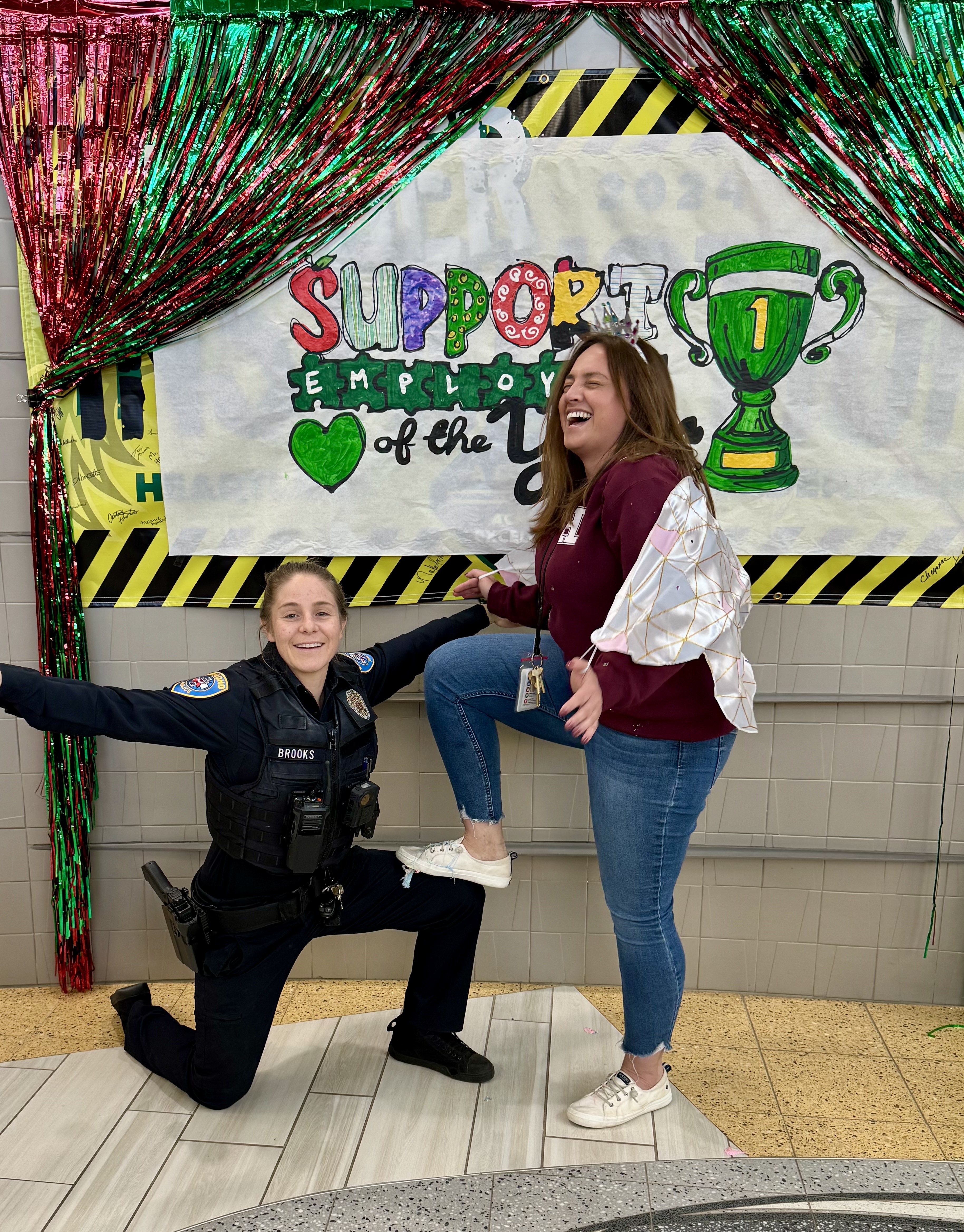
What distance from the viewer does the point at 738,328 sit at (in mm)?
2414

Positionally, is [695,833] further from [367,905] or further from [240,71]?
[240,71]

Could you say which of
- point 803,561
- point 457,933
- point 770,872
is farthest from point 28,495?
point 770,872

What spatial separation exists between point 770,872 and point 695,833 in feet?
0.81

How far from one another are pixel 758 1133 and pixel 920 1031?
0.72 m

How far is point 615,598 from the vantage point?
6.25 feet

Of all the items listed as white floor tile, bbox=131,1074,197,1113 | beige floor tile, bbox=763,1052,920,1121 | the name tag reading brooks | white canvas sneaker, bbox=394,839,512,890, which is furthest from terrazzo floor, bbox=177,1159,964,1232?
the name tag reading brooks

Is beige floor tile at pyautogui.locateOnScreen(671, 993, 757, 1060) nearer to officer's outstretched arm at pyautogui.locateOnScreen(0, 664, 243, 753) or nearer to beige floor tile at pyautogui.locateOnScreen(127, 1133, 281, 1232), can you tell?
beige floor tile at pyautogui.locateOnScreen(127, 1133, 281, 1232)

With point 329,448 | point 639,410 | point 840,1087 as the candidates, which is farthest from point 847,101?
point 840,1087

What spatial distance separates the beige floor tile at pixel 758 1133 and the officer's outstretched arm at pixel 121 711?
1463 mm

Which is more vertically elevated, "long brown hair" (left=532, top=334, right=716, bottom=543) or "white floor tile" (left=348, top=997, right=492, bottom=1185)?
"long brown hair" (left=532, top=334, right=716, bottom=543)

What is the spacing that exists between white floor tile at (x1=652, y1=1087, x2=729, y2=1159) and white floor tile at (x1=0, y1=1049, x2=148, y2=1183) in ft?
4.15

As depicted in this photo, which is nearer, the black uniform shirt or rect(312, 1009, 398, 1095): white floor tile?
the black uniform shirt

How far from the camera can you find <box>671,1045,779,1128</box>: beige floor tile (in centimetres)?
225

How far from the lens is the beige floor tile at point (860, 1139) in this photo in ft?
6.89
